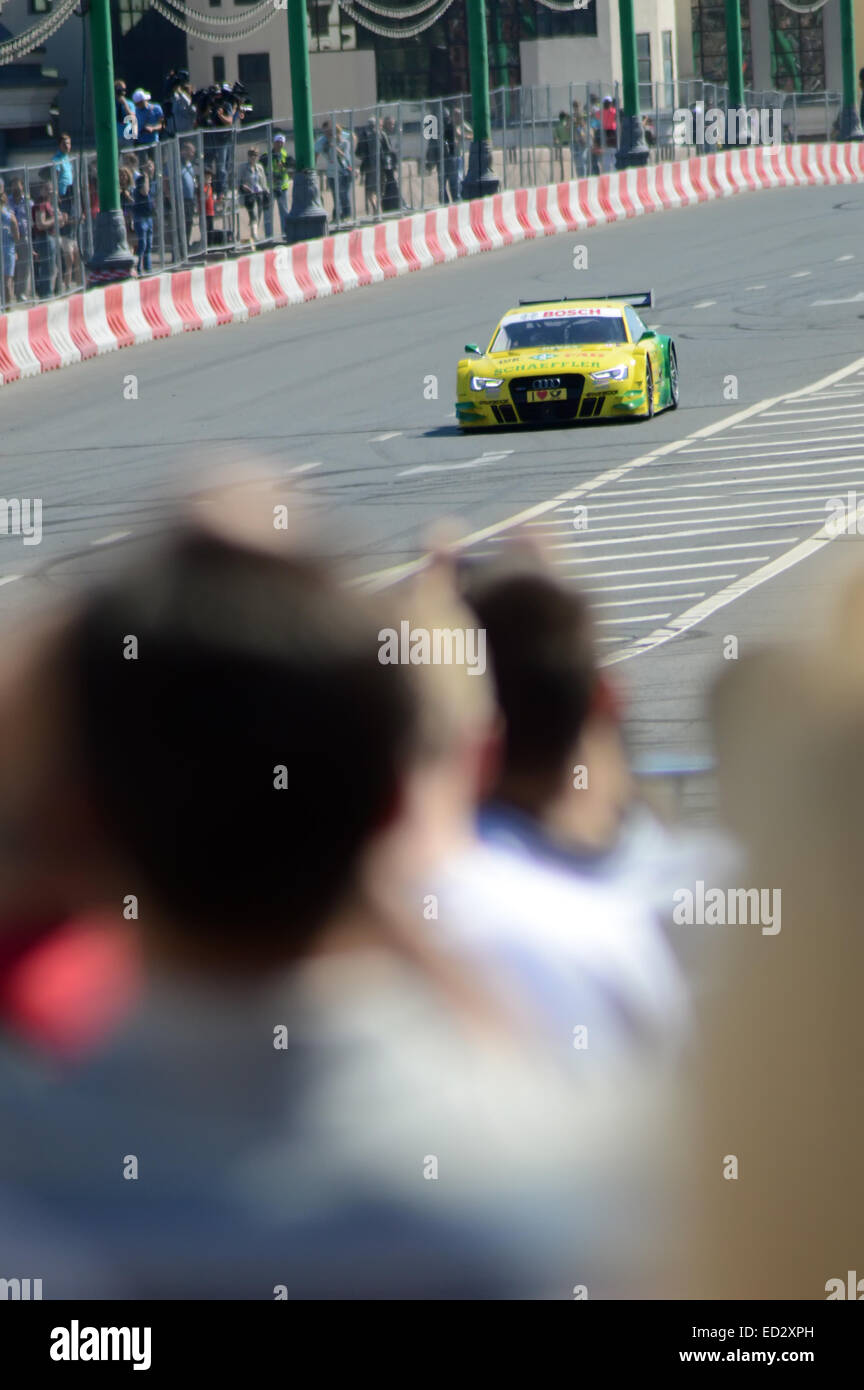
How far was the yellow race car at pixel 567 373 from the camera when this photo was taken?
20781 mm

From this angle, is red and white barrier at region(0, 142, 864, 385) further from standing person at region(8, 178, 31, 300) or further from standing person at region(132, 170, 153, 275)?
standing person at region(132, 170, 153, 275)

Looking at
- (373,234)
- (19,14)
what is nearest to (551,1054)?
(373,234)

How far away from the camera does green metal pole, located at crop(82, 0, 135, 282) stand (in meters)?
29.3

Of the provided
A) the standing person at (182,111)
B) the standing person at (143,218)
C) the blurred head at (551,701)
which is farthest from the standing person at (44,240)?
the blurred head at (551,701)

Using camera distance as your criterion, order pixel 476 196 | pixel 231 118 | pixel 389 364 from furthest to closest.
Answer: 1. pixel 476 196
2. pixel 231 118
3. pixel 389 364

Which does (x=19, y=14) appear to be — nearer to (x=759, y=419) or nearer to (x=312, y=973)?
(x=759, y=419)

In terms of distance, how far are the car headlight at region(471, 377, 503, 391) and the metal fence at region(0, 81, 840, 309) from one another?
7501 mm

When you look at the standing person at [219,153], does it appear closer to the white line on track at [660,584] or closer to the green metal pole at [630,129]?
the green metal pole at [630,129]

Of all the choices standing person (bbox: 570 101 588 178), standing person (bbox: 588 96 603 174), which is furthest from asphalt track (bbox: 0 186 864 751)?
standing person (bbox: 588 96 603 174)

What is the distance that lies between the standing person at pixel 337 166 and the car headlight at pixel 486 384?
55.9ft

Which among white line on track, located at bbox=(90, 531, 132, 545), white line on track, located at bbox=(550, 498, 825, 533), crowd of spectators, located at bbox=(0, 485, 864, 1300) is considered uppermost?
white line on track, located at bbox=(90, 531, 132, 545)

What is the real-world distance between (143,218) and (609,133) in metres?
24.1

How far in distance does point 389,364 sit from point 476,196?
16997 millimetres
